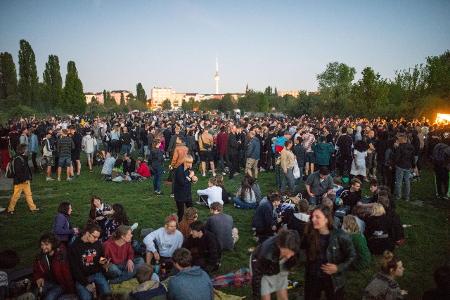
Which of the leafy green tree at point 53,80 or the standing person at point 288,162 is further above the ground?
the leafy green tree at point 53,80

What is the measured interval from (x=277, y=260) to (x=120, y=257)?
296 cm

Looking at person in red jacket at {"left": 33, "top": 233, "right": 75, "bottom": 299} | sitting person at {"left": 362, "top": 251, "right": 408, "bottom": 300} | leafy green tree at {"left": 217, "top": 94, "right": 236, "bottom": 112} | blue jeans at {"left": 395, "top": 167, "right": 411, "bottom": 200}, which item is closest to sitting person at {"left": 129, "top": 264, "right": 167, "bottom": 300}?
person in red jacket at {"left": 33, "top": 233, "right": 75, "bottom": 299}

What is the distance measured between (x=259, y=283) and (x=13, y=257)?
325cm

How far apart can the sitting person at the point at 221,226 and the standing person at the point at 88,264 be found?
2.06 meters

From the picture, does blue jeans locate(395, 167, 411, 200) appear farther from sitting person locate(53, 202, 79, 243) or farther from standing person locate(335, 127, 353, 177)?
sitting person locate(53, 202, 79, 243)

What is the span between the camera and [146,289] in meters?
4.38

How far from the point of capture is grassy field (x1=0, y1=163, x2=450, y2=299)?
604cm

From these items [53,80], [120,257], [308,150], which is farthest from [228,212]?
[53,80]

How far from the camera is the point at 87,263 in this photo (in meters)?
5.18

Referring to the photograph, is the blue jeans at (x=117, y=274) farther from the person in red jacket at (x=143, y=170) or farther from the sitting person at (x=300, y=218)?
the person in red jacket at (x=143, y=170)

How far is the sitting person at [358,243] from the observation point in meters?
5.46

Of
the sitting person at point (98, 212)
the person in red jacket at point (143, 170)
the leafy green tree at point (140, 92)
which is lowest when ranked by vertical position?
the person in red jacket at point (143, 170)

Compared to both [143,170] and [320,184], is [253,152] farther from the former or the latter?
[143,170]

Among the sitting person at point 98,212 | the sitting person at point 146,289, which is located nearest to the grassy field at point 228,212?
the sitting person at point 98,212
